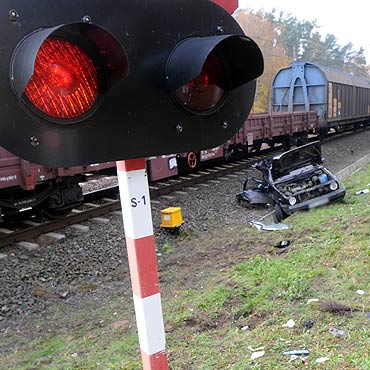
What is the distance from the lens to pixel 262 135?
46.6 ft

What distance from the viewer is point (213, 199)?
9.91 meters

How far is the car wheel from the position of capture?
8.64 m

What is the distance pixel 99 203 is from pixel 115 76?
779 cm

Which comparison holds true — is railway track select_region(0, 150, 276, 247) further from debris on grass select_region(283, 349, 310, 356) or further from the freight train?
debris on grass select_region(283, 349, 310, 356)

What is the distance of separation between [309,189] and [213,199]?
7.53 ft

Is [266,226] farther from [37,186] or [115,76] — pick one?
[115,76]

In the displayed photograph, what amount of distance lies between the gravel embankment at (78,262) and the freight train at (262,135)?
836 millimetres

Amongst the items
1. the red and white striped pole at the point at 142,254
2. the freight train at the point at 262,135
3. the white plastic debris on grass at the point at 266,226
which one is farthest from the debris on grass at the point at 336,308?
the white plastic debris on grass at the point at 266,226

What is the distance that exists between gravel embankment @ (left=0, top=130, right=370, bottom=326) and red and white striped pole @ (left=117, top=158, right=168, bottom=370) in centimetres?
363

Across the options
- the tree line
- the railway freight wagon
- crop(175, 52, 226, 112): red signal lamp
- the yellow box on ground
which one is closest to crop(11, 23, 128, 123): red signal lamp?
crop(175, 52, 226, 112): red signal lamp

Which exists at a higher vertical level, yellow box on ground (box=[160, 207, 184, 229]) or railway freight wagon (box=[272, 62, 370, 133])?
railway freight wagon (box=[272, 62, 370, 133])

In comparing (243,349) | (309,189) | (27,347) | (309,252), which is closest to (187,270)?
(309,252)

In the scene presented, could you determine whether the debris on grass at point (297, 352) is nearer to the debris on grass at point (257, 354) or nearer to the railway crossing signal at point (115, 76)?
the debris on grass at point (257, 354)

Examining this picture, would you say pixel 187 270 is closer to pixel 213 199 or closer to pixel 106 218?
pixel 106 218
